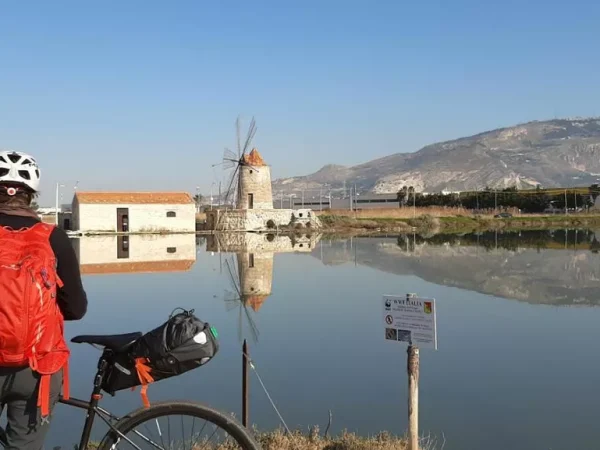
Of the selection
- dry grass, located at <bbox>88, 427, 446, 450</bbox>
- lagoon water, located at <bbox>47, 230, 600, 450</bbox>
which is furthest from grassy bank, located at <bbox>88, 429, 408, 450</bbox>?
lagoon water, located at <bbox>47, 230, 600, 450</bbox>

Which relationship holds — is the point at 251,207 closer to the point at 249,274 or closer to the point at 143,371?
the point at 249,274

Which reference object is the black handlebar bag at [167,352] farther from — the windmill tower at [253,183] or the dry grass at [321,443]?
the windmill tower at [253,183]

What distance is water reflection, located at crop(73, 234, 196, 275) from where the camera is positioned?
16.9 metres

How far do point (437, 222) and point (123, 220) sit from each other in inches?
752

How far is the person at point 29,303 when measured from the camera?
5.62 ft

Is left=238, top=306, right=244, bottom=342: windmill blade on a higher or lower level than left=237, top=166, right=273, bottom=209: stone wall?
lower

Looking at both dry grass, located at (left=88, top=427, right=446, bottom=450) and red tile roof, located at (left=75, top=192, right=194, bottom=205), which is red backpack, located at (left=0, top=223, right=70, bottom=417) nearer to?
dry grass, located at (left=88, top=427, right=446, bottom=450)

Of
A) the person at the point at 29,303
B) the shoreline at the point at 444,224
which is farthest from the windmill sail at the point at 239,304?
the shoreline at the point at 444,224

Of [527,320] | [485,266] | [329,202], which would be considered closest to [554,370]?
[527,320]

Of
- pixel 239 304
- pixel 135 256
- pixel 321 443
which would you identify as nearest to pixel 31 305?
pixel 321 443

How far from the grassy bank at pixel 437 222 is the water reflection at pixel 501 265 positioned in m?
12.4

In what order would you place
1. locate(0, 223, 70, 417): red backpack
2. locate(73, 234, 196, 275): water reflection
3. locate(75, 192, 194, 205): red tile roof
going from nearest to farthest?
locate(0, 223, 70, 417): red backpack < locate(73, 234, 196, 275): water reflection < locate(75, 192, 194, 205): red tile roof

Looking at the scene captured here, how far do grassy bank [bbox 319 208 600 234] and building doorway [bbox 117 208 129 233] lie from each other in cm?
1166

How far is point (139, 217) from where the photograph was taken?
3306 centimetres
